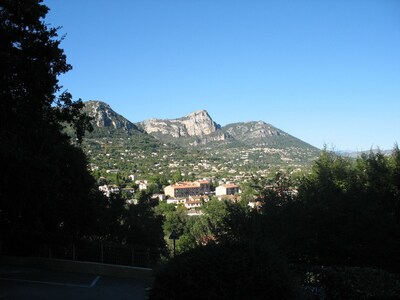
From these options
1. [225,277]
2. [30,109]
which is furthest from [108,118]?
[225,277]

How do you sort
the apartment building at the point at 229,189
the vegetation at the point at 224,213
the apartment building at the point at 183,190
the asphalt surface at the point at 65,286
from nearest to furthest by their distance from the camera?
1. the vegetation at the point at 224,213
2. the asphalt surface at the point at 65,286
3. the apartment building at the point at 229,189
4. the apartment building at the point at 183,190

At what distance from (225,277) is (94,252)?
8.99 metres

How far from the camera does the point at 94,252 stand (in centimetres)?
1223

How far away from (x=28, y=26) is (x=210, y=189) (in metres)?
123

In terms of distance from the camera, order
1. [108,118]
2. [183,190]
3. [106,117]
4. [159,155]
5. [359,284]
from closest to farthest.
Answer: [359,284], [183,190], [106,117], [108,118], [159,155]

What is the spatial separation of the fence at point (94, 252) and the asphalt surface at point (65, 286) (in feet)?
2.53

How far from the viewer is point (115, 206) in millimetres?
20891

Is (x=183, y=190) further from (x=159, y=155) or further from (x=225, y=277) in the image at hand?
(x=225, y=277)

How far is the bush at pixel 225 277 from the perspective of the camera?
13.6ft

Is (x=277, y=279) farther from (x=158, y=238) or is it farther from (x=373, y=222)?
(x=158, y=238)

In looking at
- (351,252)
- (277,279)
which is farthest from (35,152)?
(351,252)

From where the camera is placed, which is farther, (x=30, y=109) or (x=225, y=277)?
(x=30, y=109)

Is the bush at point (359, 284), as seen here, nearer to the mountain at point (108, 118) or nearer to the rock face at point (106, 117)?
the mountain at point (108, 118)

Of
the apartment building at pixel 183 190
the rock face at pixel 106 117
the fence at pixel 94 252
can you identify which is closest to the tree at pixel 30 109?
the fence at pixel 94 252
